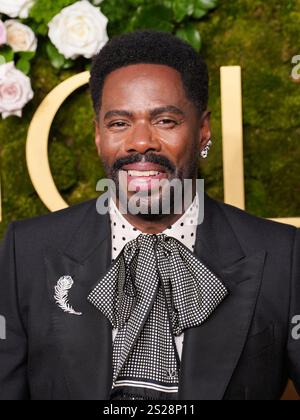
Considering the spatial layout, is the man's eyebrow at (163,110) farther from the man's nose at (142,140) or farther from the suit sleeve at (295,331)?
the suit sleeve at (295,331)

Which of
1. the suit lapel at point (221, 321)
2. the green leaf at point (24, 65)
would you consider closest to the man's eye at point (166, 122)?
the suit lapel at point (221, 321)

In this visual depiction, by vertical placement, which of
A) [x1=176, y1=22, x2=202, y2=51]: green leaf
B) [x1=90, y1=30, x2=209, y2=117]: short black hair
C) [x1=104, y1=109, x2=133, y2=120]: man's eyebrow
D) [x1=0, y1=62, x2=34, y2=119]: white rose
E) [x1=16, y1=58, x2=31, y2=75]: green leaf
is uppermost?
[x1=176, y1=22, x2=202, y2=51]: green leaf

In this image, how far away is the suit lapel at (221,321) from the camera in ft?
5.31

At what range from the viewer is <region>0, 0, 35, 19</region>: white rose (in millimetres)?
2268

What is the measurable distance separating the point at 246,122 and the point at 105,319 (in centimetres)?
91

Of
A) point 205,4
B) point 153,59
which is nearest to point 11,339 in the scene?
→ point 153,59

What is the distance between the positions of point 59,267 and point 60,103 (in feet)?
2.32

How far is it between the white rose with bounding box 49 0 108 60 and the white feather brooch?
794mm

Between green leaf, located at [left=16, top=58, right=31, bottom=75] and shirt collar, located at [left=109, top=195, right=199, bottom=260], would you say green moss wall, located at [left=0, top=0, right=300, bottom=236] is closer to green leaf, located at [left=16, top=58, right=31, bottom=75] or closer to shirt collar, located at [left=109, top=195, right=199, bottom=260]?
green leaf, located at [left=16, top=58, right=31, bottom=75]

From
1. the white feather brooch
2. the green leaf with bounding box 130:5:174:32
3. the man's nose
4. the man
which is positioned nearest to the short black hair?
the man
